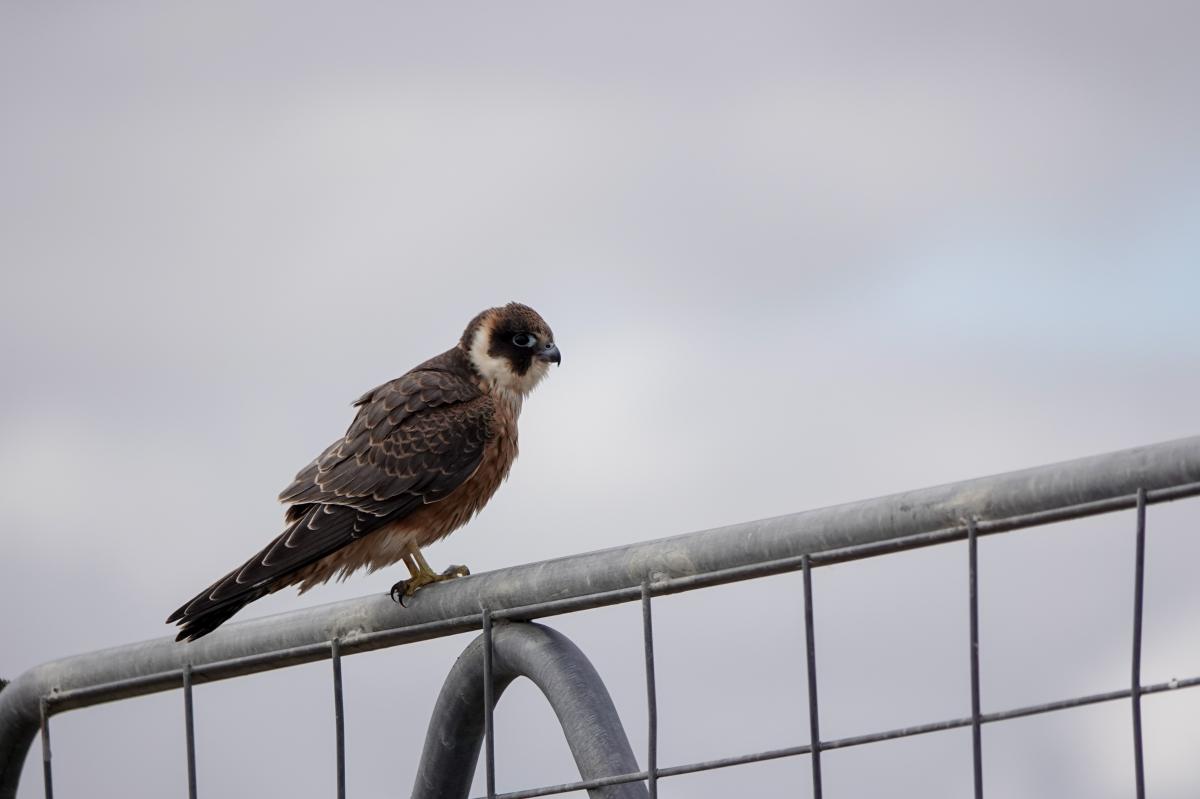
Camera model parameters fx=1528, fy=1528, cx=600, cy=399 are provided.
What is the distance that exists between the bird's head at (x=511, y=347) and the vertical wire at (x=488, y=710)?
3.25 m

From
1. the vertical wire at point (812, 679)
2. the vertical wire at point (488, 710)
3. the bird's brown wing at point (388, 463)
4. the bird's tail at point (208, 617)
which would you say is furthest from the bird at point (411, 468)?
the vertical wire at point (812, 679)

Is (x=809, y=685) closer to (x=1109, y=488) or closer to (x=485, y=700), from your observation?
(x=1109, y=488)

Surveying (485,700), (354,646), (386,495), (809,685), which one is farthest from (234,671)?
(386,495)

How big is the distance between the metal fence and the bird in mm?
1606

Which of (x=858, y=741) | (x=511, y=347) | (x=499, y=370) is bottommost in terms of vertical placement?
(x=858, y=741)

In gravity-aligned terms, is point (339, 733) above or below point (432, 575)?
below

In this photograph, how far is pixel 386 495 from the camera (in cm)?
496

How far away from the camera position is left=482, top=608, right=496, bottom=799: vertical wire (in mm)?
2268

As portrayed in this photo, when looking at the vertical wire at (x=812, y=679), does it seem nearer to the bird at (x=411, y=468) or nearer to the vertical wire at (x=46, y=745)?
the vertical wire at (x=46, y=745)

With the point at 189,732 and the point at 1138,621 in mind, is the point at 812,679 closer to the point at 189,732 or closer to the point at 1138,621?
the point at 1138,621

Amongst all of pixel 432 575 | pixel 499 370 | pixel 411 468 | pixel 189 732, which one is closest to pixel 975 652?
pixel 189 732

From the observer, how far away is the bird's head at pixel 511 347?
18.5 feet

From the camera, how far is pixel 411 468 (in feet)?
16.6

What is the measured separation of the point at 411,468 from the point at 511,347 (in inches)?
33.5
